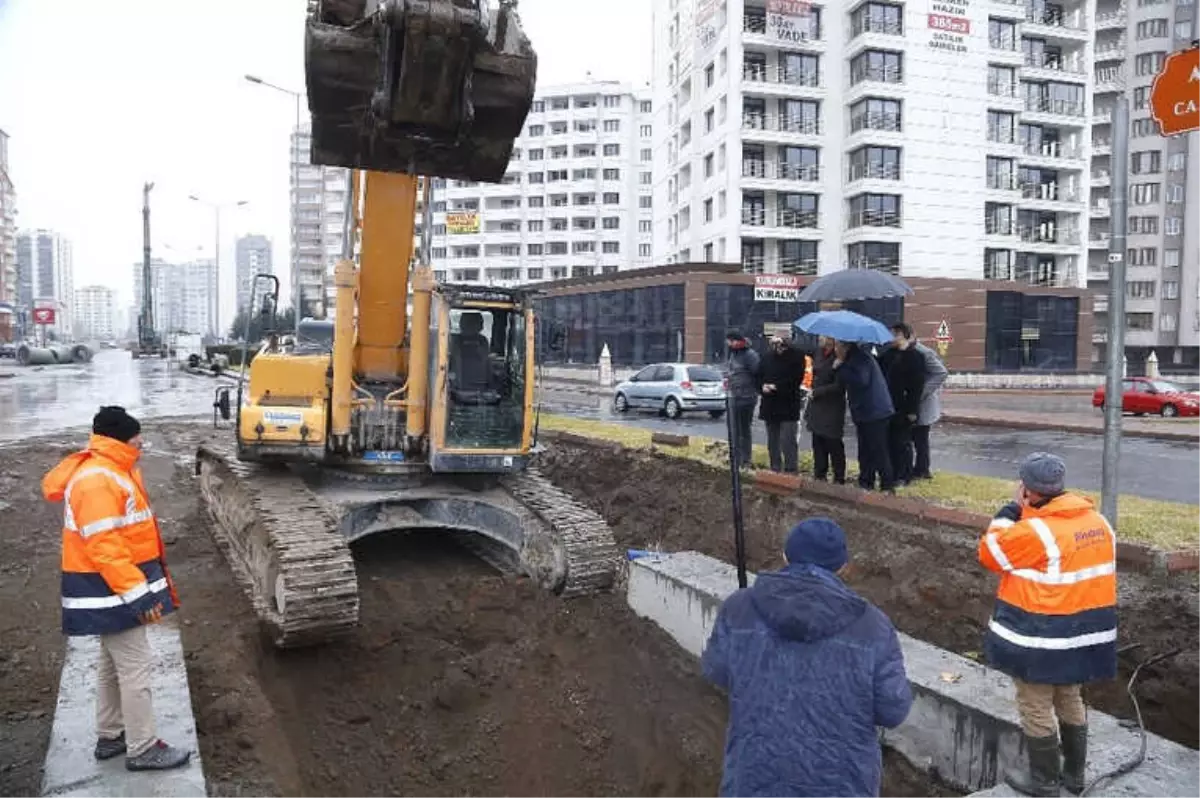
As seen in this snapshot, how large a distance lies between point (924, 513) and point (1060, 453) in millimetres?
8241

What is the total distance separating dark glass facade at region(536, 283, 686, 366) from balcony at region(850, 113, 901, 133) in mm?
12707

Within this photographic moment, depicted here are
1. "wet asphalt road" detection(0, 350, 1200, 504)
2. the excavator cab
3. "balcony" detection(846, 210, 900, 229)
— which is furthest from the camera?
"balcony" detection(846, 210, 900, 229)

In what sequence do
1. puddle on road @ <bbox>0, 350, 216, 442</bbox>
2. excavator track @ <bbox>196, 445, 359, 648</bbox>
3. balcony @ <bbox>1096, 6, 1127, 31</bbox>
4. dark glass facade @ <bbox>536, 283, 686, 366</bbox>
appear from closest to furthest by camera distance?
excavator track @ <bbox>196, 445, 359, 648</bbox>, puddle on road @ <bbox>0, 350, 216, 442</bbox>, dark glass facade @ <bbox>536, 283, 686, 366</bbox>, balcony @ <bbox>1096, 6, 1127, 31</bbox>

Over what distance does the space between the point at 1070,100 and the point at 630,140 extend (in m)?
44.5

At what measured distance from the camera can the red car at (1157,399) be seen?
26125 millimetres

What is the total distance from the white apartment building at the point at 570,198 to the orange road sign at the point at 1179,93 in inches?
3189

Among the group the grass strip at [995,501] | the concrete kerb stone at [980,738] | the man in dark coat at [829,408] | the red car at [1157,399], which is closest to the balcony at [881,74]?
the red car at [1157,399]

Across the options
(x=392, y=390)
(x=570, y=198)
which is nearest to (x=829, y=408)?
(x=392, y=390)

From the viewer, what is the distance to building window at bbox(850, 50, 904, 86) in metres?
44.2

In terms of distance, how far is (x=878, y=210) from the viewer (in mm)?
44219

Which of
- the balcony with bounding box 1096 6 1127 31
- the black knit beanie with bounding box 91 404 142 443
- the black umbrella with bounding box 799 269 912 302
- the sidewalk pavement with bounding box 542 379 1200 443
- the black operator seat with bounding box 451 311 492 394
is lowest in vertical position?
the sidewalk pavement with bounding box 542 379 1200 443

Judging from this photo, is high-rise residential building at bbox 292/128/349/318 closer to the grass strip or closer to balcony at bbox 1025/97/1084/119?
balcony at bbox 1025/97/1084/119

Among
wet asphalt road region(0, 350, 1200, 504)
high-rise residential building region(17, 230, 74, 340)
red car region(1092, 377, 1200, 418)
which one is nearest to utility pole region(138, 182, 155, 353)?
wet asphalt road region(0, 350, 1200, 504)

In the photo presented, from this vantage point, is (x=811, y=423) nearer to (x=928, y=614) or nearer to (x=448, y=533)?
(x=928, y=614)
